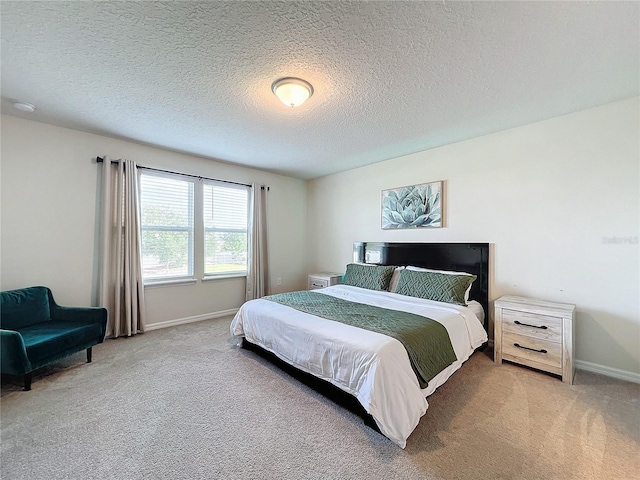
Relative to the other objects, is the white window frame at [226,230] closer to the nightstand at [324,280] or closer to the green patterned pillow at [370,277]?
the nightstand at [324,280]

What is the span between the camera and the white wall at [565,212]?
7.82ft

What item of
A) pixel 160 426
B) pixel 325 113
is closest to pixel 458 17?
pixel 325 113

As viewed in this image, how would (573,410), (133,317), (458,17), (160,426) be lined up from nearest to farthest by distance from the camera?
(458,17) → (160,426) → (573,410) → (133,317)

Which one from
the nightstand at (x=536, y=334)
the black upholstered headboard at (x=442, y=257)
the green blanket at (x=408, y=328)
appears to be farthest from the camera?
the black upholstered headboard at (x=442, y=257)

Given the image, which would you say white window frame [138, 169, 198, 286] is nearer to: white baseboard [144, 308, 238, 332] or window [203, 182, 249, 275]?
window [203, 182, 249, 275]

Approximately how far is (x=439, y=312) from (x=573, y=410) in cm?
109

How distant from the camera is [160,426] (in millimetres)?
1777

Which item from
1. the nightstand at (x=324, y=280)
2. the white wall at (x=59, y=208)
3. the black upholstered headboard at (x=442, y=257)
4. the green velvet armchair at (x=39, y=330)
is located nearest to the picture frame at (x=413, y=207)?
the black upholstered headboard at (x=442, y=257)

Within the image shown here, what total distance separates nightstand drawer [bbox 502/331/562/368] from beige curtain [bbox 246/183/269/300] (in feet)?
11.8

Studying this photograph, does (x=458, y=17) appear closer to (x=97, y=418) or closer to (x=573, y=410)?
(x=573, y=410)

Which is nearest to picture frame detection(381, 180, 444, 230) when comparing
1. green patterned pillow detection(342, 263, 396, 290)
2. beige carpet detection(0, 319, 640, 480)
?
green patterned pillow detection(342, 263, 396, 290)

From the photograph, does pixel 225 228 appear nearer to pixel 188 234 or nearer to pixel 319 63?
pixel 188 234

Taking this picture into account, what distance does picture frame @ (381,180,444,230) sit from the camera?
3559mm

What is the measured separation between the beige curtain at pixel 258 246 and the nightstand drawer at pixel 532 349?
3.59 m
